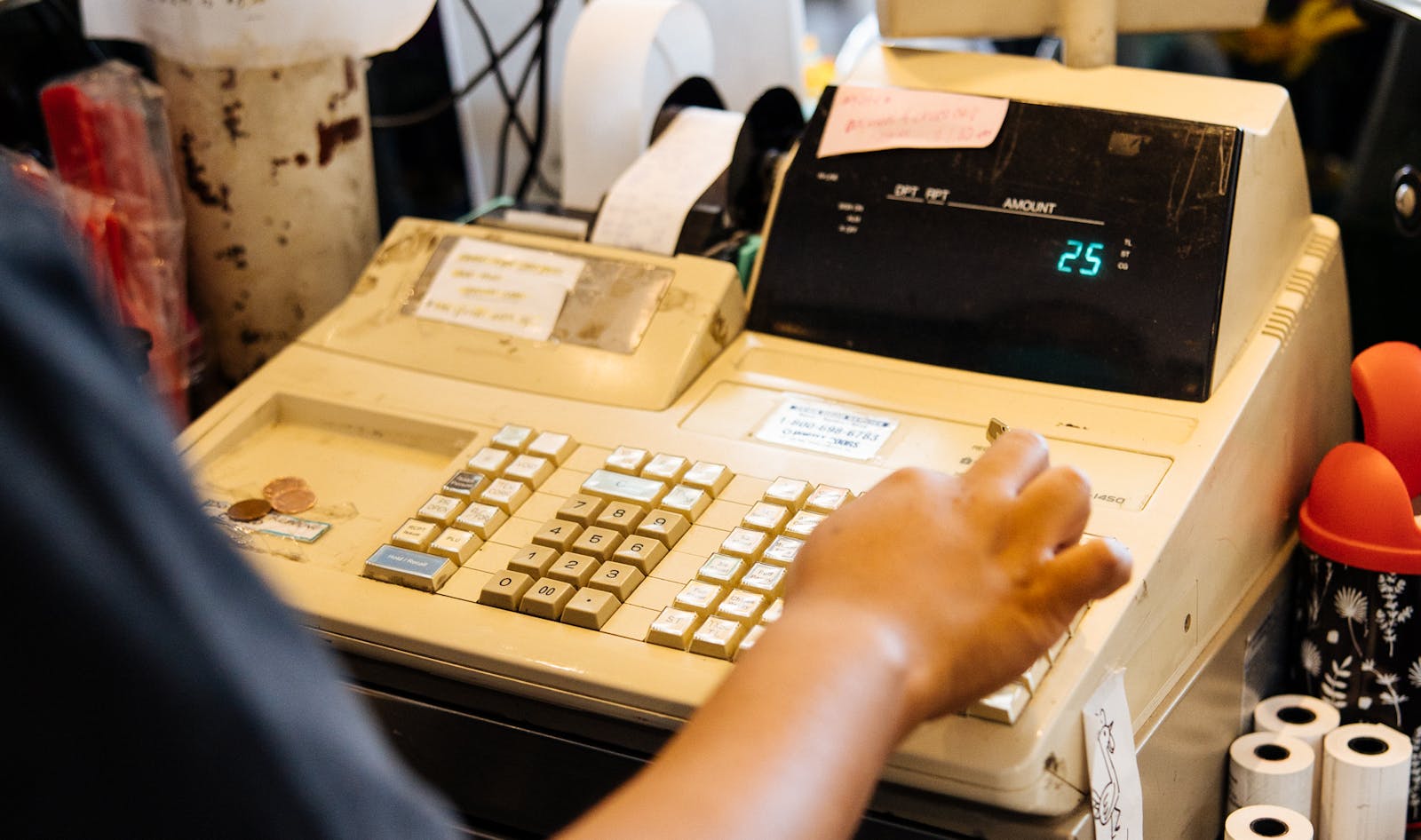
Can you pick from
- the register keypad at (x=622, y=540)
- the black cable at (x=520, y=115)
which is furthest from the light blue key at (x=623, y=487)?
the black cable at (x=520, y=115)

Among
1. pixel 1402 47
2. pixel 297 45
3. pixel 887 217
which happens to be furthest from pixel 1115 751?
pixel 297 45

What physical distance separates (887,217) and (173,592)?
77 cm

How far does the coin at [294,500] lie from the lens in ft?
3.10

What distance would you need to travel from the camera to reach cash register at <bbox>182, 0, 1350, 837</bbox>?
2.55ft

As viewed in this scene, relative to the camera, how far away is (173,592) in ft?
1.15

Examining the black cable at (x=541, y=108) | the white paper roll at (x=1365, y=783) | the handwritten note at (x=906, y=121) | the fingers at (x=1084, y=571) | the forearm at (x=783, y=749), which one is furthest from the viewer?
the black cable at (x=541, y=108)

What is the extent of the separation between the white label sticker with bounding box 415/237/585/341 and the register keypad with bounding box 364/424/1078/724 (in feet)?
0.54

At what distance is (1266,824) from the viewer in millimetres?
876

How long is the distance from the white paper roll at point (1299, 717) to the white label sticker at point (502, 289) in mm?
610

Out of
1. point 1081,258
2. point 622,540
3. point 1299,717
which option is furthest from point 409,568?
point 1299,717

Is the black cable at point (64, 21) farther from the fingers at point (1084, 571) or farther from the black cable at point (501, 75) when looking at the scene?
the fingers at point (1084, 571)

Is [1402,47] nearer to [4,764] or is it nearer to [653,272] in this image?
[653,272]

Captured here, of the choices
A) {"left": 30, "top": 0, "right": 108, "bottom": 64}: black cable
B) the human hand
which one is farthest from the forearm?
{"left": 30, "top": 0, "right": 108, "bottom": 64}: black cable

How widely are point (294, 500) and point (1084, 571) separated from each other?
23.0 inches
